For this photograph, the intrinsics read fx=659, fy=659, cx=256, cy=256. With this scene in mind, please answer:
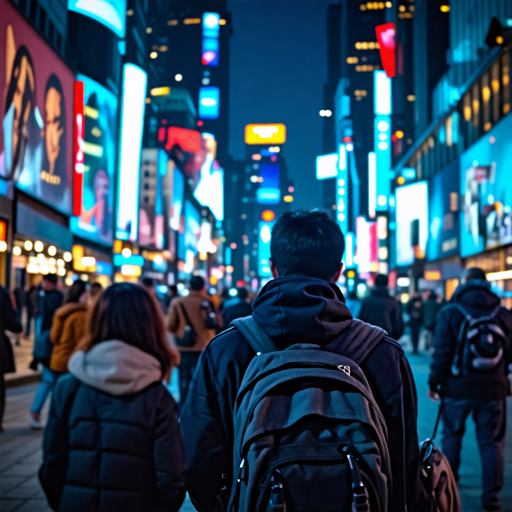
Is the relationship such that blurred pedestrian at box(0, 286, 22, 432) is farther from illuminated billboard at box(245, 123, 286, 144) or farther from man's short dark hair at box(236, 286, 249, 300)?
illuminated billboard at box(245, 123, 286, 144)

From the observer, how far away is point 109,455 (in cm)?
295

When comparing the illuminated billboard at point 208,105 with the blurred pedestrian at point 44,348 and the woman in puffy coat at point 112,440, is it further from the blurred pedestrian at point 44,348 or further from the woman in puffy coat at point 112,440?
the woman in puffy coat at point 112,440

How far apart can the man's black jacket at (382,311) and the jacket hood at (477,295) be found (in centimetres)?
554

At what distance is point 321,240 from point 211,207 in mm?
131204

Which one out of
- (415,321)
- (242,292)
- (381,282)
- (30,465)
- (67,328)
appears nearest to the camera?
(30,465)

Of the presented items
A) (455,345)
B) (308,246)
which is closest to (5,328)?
(455,345)

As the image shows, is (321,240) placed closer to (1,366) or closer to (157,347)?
(157,347)

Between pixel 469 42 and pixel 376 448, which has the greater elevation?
pixel 469 42

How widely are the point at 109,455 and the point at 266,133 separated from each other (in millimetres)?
61129

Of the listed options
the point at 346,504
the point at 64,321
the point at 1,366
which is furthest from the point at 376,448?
the point at 1,366

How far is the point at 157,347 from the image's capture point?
10.5 ft

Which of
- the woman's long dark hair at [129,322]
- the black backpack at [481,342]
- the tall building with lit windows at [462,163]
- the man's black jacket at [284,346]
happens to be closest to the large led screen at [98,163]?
the tall building with lit windows at [462,163]

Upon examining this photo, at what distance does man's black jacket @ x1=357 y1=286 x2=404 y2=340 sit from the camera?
36.4 feet

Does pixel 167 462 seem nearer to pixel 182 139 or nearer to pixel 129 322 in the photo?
pixel 129 322
